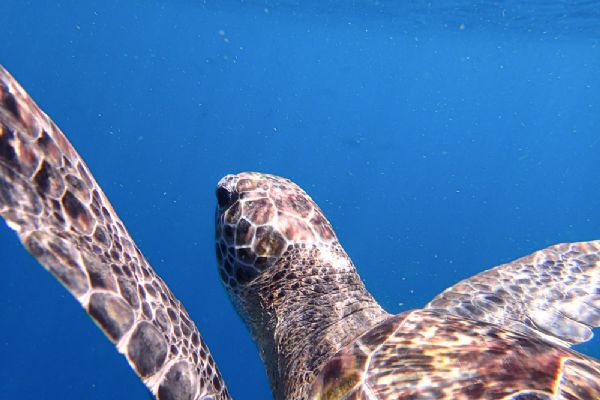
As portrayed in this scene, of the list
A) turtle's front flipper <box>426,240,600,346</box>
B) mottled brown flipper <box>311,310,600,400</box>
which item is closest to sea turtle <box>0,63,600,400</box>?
mottled brown flipper <box>311,310,600,400</box>

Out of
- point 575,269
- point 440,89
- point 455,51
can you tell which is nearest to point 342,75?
point 440,89

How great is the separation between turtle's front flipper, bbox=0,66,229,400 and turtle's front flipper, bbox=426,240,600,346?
→ 7.55ft

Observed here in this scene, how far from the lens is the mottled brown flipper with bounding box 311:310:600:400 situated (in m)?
1.62

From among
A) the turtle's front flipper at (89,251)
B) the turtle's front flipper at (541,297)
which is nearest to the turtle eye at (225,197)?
the turtle's front flipper at (89,251)

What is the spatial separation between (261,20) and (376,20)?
8.97 meters

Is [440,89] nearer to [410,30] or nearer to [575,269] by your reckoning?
[410,30]

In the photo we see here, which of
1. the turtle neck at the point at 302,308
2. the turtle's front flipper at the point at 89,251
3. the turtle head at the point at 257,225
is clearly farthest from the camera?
the turtle head at the point at 257,225

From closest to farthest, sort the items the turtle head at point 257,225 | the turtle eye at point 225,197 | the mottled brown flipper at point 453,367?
the mottled brown flipper at point 453,367 < the turtle head at point 257,225 < the turtle eye at point 225,197

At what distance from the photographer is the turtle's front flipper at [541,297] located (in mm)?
3582

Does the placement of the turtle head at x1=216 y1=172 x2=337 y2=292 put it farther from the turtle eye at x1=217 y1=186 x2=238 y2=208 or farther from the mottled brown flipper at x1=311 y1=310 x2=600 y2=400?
the mottled brown flipper at x1=311 y1=310 x2=600 y2=400

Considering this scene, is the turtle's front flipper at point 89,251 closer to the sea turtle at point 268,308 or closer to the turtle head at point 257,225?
the sea turtle at point 268,308

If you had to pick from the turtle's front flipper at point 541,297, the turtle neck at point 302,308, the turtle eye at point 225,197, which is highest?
the turtle eye at point 225,197

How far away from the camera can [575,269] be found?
4.22 m

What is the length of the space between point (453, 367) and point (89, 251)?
1.51 m
